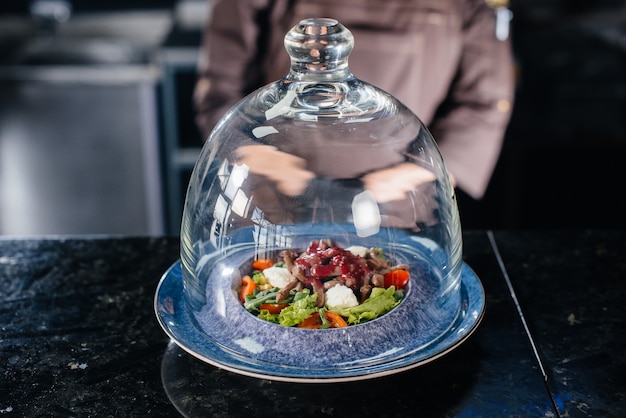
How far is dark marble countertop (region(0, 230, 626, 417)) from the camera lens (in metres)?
0.86

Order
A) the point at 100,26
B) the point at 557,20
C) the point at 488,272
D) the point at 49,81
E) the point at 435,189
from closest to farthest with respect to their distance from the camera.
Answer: the point at 435,189
the point at 488,272
the point at 49,81
the point at 557,20
the point at 100,26

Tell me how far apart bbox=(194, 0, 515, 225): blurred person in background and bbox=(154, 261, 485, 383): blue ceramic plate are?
1.03m

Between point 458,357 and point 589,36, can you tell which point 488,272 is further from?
point 589,36

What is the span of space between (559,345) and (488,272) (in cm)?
22

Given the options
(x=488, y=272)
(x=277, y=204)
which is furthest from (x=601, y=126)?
(x=277, y=204)

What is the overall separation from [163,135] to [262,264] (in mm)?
1790

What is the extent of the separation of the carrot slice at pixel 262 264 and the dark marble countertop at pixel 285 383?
135 millimetres

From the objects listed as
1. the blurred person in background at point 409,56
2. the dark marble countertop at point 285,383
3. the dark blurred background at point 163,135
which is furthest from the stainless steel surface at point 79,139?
the dark marble countertop at point 285,383

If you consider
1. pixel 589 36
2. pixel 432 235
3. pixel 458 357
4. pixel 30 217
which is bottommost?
pixel 30 217

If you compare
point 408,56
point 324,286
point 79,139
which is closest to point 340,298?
point 324,286

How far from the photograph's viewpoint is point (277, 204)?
0.93 meters

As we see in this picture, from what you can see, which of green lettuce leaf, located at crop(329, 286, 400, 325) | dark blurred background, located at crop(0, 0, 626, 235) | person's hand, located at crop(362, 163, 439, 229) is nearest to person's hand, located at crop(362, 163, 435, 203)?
person's hand, located at crop(362, 163, 439, 229)

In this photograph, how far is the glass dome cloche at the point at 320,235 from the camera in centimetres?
88

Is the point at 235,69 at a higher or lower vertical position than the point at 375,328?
lower
